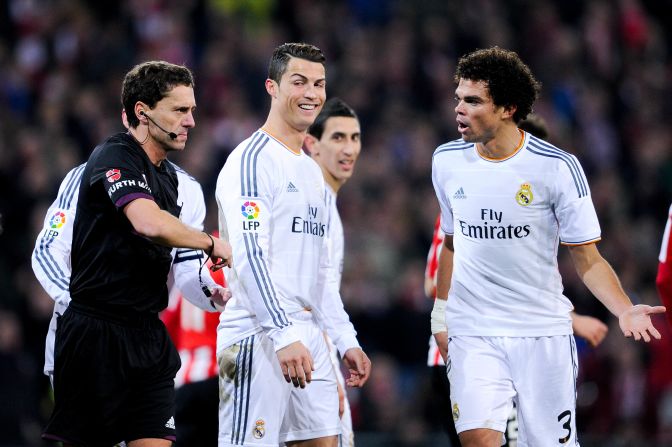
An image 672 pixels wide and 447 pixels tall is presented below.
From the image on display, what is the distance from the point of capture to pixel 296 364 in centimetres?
535

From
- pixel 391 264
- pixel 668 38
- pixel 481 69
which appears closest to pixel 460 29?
pixel 668 38

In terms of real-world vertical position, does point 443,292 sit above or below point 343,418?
above

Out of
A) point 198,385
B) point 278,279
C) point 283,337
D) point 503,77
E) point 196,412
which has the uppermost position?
point 503,77

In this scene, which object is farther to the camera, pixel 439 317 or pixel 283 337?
pixel 439 317

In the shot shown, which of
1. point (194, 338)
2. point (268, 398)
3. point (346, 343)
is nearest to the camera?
point (268, 398)

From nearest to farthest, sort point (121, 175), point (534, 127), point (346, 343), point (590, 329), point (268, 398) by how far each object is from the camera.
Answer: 1. point (121, 175)
2. point (268, 398)
3. point (346, 343)
4. point (590, 329)
5. point (534, 127)

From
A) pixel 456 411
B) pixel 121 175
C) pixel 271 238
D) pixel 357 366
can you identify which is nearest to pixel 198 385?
pixel 357 366

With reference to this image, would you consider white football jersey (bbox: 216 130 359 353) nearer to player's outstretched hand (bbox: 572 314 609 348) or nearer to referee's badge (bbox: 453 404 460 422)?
referee's badge (bbox: 453 404 460 422)

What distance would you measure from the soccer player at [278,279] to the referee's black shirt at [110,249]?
1.44 feet

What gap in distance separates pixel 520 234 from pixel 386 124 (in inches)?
323

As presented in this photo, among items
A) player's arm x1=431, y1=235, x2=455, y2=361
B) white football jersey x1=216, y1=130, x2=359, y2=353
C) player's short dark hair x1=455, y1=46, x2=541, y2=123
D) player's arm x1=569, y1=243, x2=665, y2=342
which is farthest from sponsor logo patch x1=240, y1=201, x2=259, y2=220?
player's arm x1=569, y1=243, x2=665, y2=342

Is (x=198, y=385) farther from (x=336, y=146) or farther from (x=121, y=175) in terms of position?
(x=121, y=175)

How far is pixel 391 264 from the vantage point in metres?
12.7

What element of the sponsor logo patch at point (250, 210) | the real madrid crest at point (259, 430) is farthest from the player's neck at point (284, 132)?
the real madrid crest at point (259, 430)
